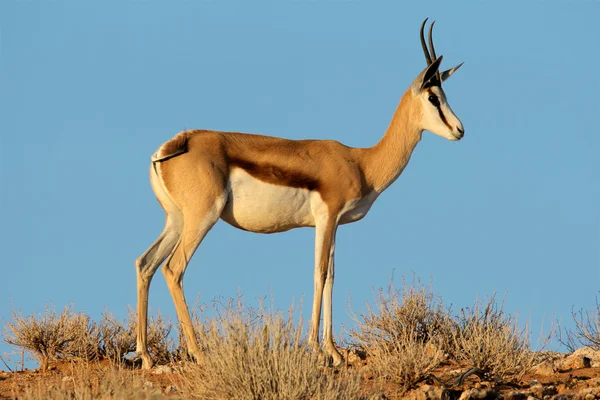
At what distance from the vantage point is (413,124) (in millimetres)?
13125

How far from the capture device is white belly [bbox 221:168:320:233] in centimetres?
1155

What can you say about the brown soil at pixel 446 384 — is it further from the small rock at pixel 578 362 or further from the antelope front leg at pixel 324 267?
the antelope front leg at pixel 324 267

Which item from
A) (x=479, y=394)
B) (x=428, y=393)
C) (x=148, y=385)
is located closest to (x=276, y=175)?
(x=148, y=385)

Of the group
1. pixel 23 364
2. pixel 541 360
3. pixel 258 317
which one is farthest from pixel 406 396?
pixel 23 364

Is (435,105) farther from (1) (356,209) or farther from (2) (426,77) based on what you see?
(1) (356,209)

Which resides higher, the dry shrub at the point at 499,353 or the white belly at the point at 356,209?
the white belly at the point at 356,209

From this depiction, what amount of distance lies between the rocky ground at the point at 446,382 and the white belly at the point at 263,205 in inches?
78.7

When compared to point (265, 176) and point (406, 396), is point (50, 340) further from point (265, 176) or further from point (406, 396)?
point (406, 396)

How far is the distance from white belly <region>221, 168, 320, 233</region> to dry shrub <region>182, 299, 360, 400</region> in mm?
2947

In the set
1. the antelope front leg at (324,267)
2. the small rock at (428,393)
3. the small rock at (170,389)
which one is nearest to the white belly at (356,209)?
the antelope front leg at (324,267)

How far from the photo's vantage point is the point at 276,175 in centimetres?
1177

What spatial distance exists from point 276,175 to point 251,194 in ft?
1.45

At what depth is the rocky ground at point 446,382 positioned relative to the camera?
9.16m

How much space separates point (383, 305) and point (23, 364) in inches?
181
